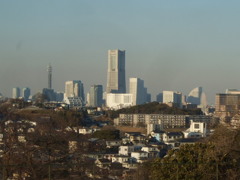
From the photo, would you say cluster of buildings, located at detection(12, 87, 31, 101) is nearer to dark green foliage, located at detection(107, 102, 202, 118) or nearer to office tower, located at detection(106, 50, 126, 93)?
office tower, located at detection(106, 50, 126, 93)

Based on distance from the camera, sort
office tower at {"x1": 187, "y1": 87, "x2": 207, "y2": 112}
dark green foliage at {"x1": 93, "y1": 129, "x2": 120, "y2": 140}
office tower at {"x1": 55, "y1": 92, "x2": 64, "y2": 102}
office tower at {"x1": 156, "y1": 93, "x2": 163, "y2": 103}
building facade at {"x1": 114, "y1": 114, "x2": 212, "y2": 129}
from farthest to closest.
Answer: office tower at {"x1": 187, "y1": 87, "x2": 207, "y2": 112}, office tower at {"x1": 55, "y1": 92, "x2": 64, "y2": 102}, office tower at {"x1": 156, "y1": 93, "x2": 163, "y2": 103}, building facade at {"x1": 114, "y1": 114, "x2": 212, "y2": 129}, dark green foliage at {"x1": 93, "y1": 129, "x2": 120, "y2": 140}

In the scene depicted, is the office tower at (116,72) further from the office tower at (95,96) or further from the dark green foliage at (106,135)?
the dark green foliage at (106,135)

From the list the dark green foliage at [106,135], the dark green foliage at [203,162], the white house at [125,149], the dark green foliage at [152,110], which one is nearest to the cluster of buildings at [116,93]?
the dark green foliage at [152,110]

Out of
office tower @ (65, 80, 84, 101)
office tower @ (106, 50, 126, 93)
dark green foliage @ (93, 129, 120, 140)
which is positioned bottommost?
dark green foliage @ (93, 129, 120, 140)

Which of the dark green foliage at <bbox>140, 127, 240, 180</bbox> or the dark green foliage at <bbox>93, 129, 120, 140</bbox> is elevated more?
the dark green foliage at <bbox>140, 127, 240, 180</bbox>

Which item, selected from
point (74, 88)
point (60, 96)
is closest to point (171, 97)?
point (74, 88)

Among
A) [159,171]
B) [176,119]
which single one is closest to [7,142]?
[159,171]

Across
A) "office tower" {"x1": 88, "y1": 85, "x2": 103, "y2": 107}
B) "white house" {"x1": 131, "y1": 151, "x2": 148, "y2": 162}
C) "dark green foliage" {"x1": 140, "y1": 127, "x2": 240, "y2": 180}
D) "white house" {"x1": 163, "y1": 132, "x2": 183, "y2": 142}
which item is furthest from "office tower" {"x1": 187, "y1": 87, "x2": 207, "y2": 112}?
"dark green foliage" {"x1": 140, "y1": 127, "x2": 240, "y2": 180}

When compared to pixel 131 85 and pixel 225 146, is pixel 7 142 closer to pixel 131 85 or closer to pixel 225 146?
pixel 225 146
